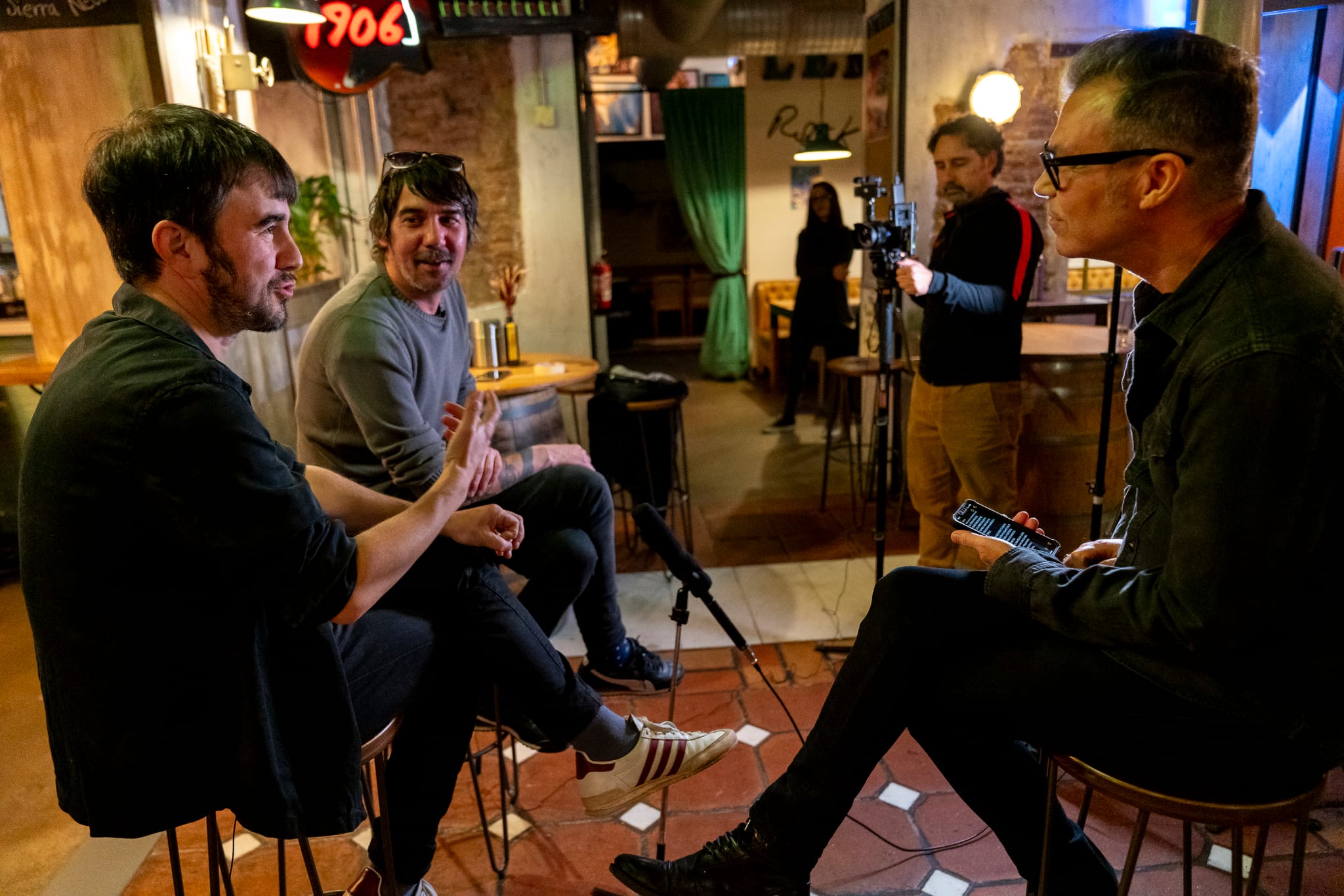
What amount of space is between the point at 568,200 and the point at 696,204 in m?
3.97

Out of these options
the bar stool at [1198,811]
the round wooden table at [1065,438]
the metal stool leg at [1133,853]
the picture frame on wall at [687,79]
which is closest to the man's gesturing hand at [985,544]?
the bar stool at [1198,811]

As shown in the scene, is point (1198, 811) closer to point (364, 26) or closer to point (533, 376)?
point (533, 376)

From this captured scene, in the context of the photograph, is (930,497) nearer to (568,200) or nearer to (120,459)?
(120,459)

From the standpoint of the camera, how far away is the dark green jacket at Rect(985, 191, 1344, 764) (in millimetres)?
1063

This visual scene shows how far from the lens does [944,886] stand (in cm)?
188

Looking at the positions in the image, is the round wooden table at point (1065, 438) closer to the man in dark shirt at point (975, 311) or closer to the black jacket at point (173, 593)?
the man in dark shirt at point (975, 311)

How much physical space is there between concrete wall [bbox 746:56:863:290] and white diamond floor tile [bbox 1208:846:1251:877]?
738 cm

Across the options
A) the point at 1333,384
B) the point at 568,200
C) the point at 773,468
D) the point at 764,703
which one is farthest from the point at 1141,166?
the point at 568,200

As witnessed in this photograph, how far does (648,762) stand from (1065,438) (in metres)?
2.08

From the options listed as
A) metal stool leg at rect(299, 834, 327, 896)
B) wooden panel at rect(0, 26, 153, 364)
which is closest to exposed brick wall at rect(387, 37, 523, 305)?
wooden panel at rect(0, 26, 153, 364)

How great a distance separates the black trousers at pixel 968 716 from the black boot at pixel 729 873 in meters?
0.04

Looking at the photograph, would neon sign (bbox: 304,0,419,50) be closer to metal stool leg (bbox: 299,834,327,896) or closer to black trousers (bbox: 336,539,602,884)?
black trousers (bbox: 336,539,602,884)

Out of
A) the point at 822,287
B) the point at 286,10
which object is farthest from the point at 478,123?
the point at 822,287

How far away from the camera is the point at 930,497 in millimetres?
3232
